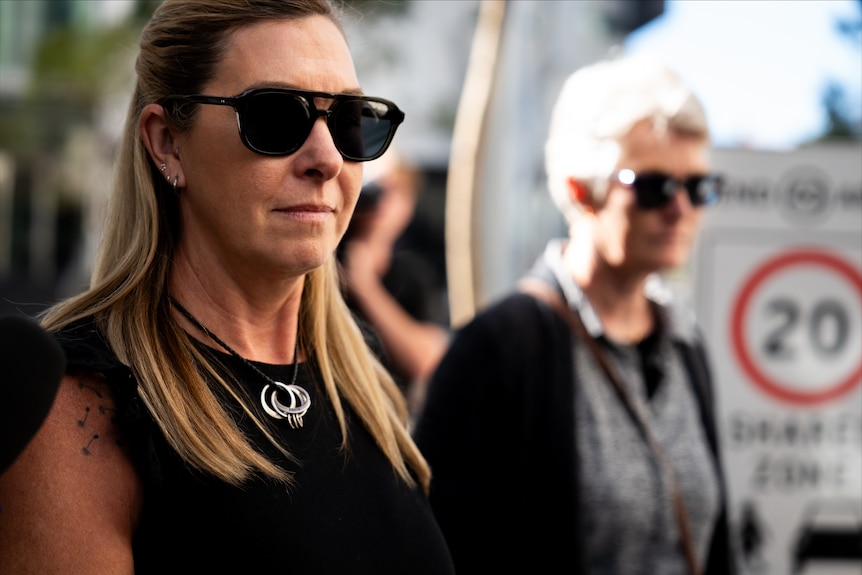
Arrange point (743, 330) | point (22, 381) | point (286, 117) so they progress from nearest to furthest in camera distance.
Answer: point (22, 381), point (286, 117), point (743, 330)

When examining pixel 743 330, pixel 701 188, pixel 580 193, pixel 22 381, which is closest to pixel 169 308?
pixel 22 381

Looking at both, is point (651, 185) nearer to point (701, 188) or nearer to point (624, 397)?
point (701, 188)

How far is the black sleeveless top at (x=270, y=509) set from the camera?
61.4 inches

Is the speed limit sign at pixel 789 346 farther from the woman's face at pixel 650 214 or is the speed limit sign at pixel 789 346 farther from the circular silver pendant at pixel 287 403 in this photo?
the circular silver pendant at pixel 287 403

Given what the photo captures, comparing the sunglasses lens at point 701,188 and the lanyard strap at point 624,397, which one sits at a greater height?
the sunglasses lens at point 701,188

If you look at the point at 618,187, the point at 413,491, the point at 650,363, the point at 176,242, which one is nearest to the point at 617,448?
the point at 650,363

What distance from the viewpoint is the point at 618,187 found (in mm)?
3121

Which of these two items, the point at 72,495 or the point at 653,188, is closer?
the point at 72,495

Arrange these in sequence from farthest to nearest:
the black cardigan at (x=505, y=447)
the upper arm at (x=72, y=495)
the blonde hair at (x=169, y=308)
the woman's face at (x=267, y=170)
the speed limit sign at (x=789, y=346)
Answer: the speed limit sign at (x=789, y=346), the black cardigan at (x=505, y=447), the woman's face at (x=267, y=170), the blonde hair at (x=169, y=308), the upper arm at (x=72, y=495)

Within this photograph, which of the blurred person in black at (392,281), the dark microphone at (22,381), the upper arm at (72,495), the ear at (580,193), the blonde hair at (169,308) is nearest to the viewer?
the dark microphone at (22,381)

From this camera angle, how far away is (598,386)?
2.98 m

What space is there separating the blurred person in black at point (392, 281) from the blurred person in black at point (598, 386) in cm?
143

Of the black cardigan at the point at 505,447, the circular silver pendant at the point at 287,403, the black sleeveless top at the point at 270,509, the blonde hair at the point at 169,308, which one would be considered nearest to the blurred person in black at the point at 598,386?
the black cardigan at the point at 505,447

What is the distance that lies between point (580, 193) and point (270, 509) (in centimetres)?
181
